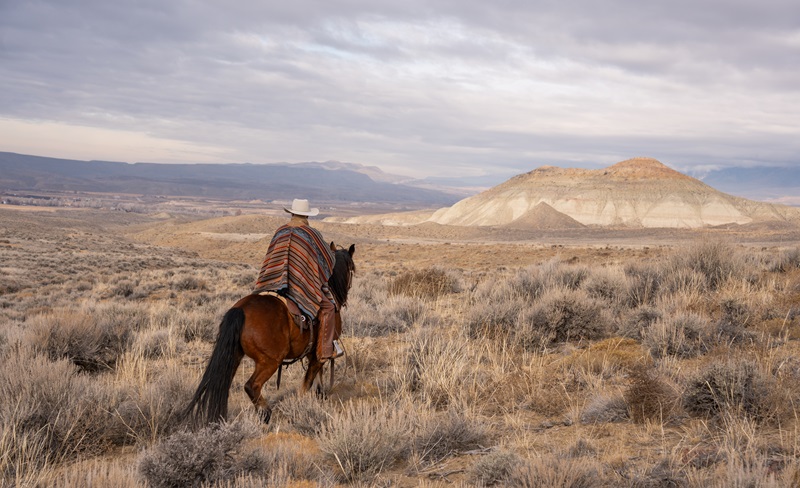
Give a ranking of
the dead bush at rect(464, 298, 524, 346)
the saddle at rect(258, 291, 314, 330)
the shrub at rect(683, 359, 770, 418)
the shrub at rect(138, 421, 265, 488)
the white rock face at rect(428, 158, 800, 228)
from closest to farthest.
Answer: the shrub at rect(138, 421, 265, 488) < the shrub at rect(683, 359, 770, 418) < the saddle at rect(258, 291, 314, 330) < the dead bush at rect(464, 298, 524, 346) < the white rock face at rect(428, 158, 800, 228)

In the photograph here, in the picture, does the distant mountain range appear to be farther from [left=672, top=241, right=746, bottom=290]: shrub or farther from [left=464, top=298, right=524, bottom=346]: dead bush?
[left=464, top=298, right=524, bottom=346]: dead bush

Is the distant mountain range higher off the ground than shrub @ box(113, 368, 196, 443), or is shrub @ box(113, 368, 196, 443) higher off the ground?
the distant mountain range

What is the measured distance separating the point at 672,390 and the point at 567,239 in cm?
5047

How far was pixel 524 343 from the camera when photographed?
7520 millimetres

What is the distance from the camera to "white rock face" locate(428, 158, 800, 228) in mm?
81000

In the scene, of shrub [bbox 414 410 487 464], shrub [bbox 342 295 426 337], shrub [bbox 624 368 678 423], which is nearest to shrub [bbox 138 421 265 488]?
shrub [bbox 414 410 487 464]

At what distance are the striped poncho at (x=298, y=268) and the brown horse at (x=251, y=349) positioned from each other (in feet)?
0.65

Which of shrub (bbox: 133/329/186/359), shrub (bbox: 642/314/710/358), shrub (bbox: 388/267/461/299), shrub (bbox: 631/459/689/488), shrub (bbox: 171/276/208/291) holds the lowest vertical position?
shrub (bbox: 171/276/208/291)

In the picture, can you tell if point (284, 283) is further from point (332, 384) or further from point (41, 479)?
point (41, 479)

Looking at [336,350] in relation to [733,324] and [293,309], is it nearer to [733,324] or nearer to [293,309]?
[293,309]

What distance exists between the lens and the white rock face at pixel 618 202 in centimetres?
8100

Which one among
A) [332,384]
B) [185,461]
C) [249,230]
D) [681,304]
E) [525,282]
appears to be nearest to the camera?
[185,461]

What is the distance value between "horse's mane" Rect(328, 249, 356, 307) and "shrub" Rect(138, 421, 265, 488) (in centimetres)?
254

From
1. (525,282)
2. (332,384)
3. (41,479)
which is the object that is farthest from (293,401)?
(525,282)
